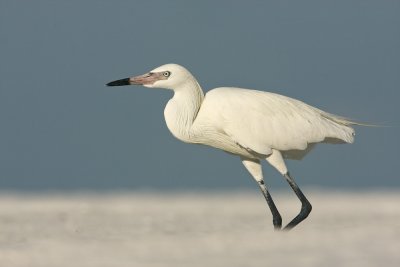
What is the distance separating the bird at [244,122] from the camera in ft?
41.3

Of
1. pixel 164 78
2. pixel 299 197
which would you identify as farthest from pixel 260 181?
pixel 164 78

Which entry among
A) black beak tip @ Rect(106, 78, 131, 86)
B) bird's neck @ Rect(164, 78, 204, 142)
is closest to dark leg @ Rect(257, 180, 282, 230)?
bird's neck @ Rect(164, 78, 204, 142)

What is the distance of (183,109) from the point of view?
12805mm

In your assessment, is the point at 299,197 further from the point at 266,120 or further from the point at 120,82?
the point at 120,82

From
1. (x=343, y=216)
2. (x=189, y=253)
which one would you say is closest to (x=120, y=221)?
(x=343, y=216)

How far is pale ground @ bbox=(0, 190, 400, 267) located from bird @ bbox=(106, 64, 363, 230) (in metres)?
0.91

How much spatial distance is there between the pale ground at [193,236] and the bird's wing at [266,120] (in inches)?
41.7

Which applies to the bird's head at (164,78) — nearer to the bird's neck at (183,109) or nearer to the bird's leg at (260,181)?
the bird's neck at (183,109)

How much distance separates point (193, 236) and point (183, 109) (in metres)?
1.48

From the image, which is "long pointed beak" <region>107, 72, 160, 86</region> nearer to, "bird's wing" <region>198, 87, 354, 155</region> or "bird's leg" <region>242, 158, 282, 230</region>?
"bird's wing" <region>198, 87, 354, 155</region>

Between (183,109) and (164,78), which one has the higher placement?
(164,78)

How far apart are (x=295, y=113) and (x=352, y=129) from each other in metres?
0.87

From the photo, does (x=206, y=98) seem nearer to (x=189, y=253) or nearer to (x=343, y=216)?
(x=189, y=253)

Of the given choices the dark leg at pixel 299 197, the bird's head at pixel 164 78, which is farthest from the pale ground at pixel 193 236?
the bird's head at pixel 164 78
